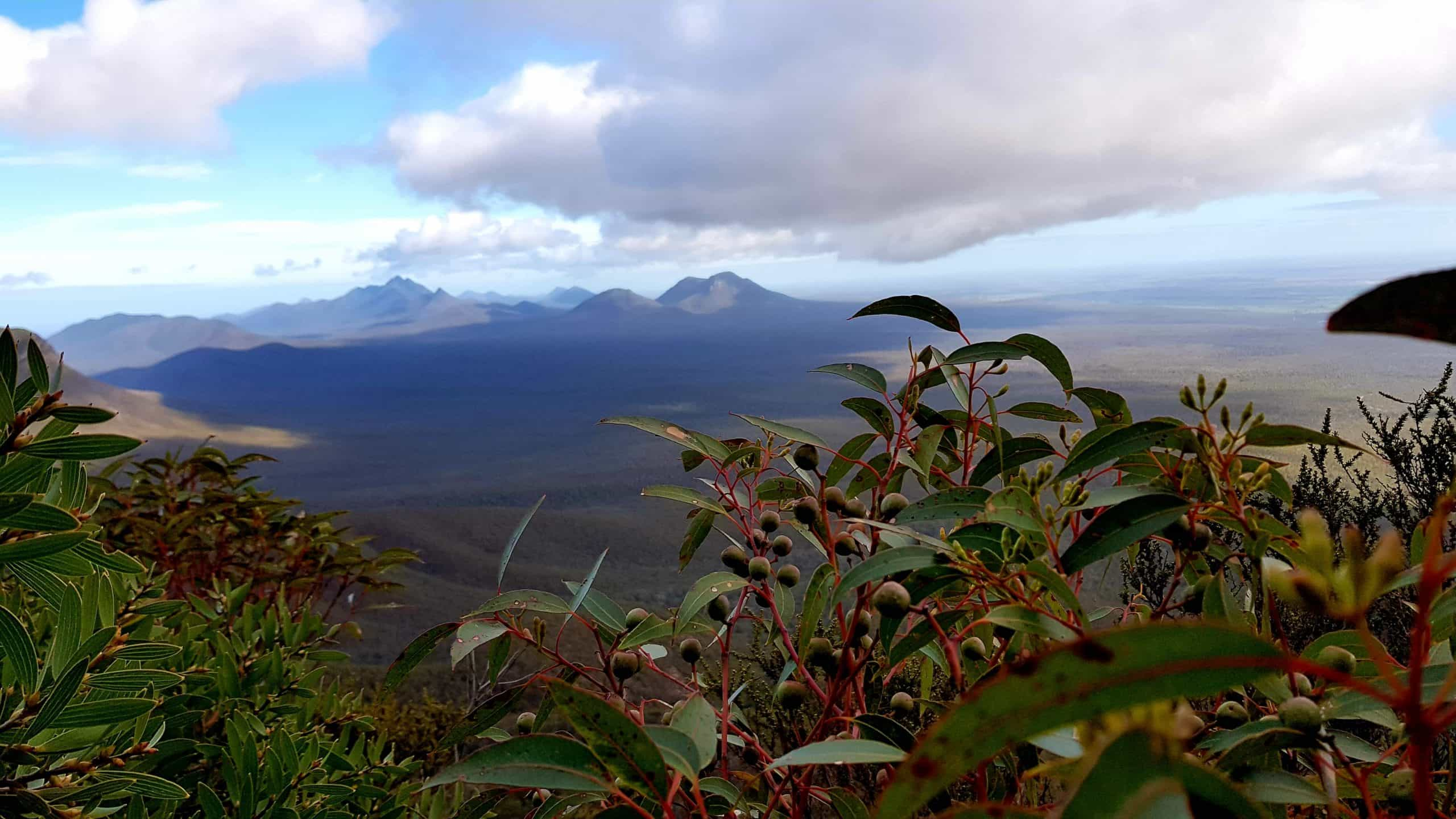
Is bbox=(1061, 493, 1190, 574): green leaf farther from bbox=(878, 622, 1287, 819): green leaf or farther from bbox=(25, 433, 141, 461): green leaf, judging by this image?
bbox=(25, 433, 141, 461): green leaf

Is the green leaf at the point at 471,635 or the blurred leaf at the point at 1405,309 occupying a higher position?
the blurred leaf at the point at 1405,309

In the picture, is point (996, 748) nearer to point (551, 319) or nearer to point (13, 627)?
point (13, 627)

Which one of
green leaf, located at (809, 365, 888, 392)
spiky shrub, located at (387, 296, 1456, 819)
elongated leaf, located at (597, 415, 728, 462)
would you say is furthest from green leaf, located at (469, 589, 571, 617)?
green leaf, located at (809, 365, 888, 392)

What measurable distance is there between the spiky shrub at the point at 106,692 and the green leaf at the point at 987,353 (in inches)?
17.5

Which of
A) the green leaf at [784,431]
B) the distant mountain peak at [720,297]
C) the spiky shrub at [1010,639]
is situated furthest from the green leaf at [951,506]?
the distant mountain peak at [720,297]

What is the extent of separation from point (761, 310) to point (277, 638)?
116 feet

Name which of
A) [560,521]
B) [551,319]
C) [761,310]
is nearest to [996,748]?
[560,521]

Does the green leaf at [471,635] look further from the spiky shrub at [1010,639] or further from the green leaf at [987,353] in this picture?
the green leaf at [987,353]

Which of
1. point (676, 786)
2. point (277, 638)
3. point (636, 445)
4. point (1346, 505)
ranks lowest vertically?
point (636, 445)

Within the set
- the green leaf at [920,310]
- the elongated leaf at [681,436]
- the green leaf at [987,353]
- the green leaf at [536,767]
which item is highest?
the green leaf at [920,310]

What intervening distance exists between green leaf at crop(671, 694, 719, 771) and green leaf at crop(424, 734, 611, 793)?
39 mm

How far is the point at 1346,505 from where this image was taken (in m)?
2.00

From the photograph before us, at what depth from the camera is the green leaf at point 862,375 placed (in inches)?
21.5

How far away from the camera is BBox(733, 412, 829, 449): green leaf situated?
52 cm
